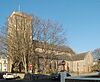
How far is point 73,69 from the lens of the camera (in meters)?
99.4

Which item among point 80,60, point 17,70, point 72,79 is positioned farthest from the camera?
point 80,60

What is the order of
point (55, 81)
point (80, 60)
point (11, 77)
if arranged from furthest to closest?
point (80, 60), point (11, 77), point (55, 81)

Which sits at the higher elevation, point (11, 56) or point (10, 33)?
point (10, 33)

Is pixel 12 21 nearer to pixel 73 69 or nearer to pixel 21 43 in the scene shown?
pixel 21 43

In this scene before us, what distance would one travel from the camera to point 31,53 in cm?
5972

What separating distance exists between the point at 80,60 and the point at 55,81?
182 feet

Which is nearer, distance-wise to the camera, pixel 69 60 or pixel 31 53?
pixel 31 53

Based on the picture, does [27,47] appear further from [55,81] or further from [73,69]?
[73,69]

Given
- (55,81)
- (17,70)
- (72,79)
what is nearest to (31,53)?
(17,70)

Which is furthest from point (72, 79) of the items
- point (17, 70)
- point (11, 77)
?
point (17, 70)

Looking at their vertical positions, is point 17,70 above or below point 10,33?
below

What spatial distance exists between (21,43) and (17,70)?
1646cm

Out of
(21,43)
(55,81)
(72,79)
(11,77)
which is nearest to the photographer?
(72,79)

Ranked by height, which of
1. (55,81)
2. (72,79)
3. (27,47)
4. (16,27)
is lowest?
(55,81)
